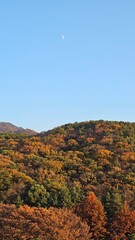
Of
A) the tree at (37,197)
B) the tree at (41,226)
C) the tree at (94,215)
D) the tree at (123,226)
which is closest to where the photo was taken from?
the tree at (41,226)

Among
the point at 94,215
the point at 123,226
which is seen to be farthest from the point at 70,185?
the point at 123,226

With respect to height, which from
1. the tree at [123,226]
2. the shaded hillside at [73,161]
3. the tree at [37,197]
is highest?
the shaded hillside at [73,161]

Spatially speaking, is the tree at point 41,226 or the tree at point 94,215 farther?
the tree at point 94,215

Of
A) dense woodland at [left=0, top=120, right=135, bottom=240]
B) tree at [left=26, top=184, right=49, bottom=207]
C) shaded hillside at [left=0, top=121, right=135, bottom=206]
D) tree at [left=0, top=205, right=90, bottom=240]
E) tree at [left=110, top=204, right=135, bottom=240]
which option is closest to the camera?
tree at [left=0, top=205, right=90, bottom=240]

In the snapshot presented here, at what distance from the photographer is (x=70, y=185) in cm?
5191

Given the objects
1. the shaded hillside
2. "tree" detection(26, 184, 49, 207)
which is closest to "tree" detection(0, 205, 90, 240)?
"tree" detection(26, 184, 49, 207)

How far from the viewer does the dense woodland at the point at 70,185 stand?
35969 mm

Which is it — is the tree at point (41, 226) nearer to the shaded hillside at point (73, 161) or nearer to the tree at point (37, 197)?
the tree at point (37, 197)

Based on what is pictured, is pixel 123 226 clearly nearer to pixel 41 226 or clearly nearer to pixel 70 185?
pixel 41 226

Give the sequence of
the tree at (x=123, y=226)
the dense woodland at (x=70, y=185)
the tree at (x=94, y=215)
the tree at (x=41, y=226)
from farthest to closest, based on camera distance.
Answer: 1. the tree at (x=123, y=226)
2. the tree at (x=94, y=215)
3. the dense woodland at (x=70, y=185)
4. the tree at (x=41, y=226)

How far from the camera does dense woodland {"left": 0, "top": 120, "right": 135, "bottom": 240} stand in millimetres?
35969

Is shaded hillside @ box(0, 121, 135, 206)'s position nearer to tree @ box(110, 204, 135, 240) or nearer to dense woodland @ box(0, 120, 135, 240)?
dense woodland @ box(0, 120, 135, 240)

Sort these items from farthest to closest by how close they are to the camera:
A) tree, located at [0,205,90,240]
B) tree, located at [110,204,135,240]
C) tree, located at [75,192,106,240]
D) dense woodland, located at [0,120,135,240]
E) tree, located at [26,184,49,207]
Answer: tree, located at [26,184,49,207], tree, located at [110,204,135,240], tree, located at [75,192,106,240], dense woodland, located at [0,120,135,240], tree, located at [0,205,90,240]

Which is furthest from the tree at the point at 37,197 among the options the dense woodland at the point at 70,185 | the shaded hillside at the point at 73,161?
the shaded hillside at the point at 73,161
